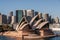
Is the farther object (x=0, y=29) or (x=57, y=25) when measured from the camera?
(x=57, y=25)

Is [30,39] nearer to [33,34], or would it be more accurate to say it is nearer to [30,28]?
[33,34]

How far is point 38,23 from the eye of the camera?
79062 millimetres

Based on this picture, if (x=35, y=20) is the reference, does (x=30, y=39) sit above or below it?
below

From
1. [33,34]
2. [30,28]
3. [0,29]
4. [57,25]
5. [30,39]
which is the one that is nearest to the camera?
[30,39]

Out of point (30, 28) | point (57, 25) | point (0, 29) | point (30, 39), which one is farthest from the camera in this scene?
point (57, 25)

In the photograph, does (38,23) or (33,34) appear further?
(38,23)

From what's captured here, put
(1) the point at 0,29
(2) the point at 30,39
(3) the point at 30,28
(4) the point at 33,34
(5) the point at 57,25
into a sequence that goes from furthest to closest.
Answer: (5) the point at 57,25, (1) the point at 0,29, (3) the point at 30,28, (4) the point at 33,34, (2) the point at 30,39

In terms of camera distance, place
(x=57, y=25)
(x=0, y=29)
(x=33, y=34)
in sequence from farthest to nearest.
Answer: (x=57, y=25) → (x=0, y=29) → (x=33, y=34)

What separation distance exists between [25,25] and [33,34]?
18.2 ft

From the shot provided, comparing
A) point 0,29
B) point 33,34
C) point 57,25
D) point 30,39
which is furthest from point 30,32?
point 57,25

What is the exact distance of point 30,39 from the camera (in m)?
67.1

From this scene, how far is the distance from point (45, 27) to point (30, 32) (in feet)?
24.0

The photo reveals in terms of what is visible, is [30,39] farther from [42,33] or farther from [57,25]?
[57,25]

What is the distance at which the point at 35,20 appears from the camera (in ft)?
260
